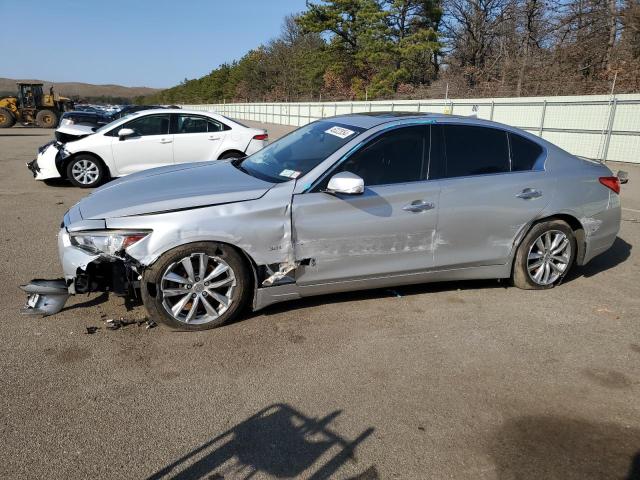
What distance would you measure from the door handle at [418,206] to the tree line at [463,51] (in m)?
21.2

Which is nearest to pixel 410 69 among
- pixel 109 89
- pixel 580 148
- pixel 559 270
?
pixel 580 148

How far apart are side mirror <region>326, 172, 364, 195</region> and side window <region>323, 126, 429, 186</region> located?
200mm

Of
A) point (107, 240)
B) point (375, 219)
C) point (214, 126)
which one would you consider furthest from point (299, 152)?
point (214, 126)

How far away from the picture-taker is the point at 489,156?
4.54 metres

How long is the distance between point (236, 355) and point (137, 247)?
104 cm

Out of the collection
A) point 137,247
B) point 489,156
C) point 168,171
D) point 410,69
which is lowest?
point 137,247

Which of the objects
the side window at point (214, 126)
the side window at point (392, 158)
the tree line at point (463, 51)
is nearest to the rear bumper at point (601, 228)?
the side window at point (392, 158)

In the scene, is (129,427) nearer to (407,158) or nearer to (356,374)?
(356,374)

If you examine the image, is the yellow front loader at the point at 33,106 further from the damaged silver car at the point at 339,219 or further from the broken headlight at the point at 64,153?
the damaged silver car at the point at 339,219

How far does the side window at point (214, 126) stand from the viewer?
985cm

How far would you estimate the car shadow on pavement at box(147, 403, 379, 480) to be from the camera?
7.91ft

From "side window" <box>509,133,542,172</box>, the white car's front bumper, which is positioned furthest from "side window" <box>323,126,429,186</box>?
the white car's front bumper

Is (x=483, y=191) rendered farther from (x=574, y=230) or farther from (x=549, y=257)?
(x=574, y=230)

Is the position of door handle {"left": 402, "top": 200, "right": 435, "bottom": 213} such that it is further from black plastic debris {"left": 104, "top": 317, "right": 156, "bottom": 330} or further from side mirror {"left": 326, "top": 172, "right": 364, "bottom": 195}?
black plastic debris {"left": 104, "top": 317, "right": 156, "bottom": 330}
